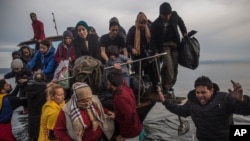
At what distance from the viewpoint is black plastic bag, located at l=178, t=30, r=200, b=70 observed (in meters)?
7.05

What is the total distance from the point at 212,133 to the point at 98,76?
2261 mm

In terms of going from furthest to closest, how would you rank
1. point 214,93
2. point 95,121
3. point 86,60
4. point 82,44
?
point 82,44 < point 86,60 < point 214,93 < point 95,121

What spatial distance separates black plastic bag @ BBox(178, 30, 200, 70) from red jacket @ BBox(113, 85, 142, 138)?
287cm

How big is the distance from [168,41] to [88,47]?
204 cm

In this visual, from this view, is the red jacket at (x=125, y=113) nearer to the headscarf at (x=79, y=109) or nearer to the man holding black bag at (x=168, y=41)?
the headscarf at (x=79, y=109)

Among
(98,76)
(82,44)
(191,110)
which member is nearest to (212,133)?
(191,110)

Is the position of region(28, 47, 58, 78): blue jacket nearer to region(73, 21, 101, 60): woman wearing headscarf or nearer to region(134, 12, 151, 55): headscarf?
region(73, 21, 101, 60): woman wearing headscarf

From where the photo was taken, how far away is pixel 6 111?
5.43 metres

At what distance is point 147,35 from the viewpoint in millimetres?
7371

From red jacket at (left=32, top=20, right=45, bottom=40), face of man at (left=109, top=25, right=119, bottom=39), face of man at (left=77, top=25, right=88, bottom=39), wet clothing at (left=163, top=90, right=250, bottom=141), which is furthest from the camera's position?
red jacket at (left=32, top=20, right=45, bottom=40)

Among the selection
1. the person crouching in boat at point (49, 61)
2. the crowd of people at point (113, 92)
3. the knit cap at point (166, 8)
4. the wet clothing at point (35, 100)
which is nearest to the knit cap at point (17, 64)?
the crowd of people at point (113, 92)

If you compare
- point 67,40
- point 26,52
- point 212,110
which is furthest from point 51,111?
point 26,52

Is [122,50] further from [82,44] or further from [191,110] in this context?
[191,110]

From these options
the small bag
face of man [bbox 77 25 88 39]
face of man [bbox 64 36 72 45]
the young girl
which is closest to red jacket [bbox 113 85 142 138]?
the young girl
